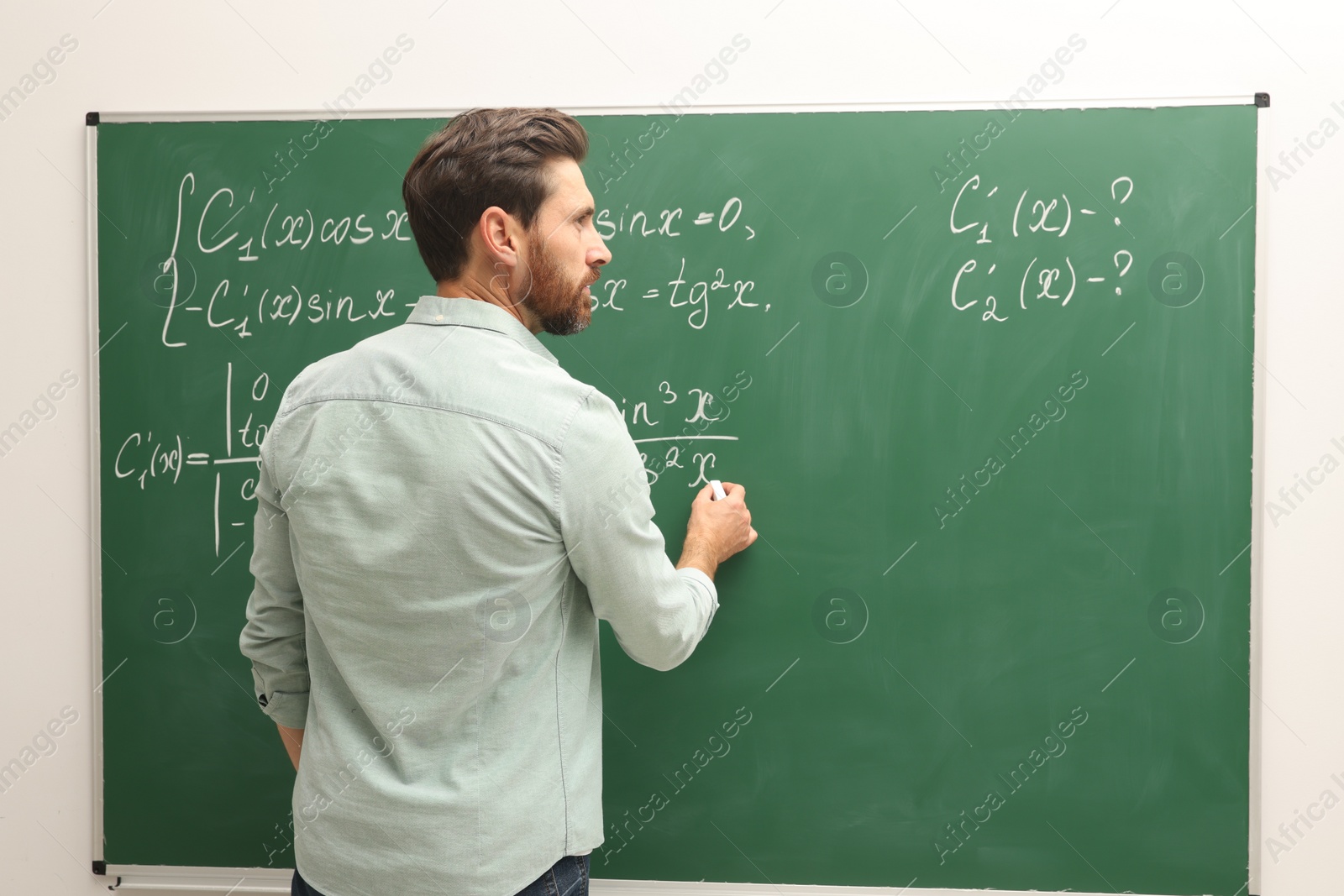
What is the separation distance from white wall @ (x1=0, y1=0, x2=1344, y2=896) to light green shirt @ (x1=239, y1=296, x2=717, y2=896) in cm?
82

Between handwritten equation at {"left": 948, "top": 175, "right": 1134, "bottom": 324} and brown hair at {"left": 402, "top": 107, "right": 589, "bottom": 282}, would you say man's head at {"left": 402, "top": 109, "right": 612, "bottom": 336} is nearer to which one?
brown hair at {"left": 402, "top": 107, "right": 589, "bottom": 282}

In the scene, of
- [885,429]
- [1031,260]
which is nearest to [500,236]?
[885,429]

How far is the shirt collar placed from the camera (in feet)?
3.51

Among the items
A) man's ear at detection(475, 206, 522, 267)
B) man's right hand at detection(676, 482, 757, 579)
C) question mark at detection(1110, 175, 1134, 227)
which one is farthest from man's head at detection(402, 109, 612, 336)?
question mark at detection(1110, 175, 1134, 227)

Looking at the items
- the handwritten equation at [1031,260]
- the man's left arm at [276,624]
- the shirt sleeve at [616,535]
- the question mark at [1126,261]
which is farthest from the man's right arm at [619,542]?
the question mark at [1126,261]

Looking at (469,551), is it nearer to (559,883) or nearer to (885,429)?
(559,883)

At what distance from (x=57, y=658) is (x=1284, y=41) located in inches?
105

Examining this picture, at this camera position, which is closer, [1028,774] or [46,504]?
[1028,774]

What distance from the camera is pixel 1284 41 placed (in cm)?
157

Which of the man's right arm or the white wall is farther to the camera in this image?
the white wall

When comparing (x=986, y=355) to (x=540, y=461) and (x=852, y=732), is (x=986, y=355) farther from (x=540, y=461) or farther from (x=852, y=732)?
(x=540, y=461)

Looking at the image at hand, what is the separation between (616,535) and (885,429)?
2.45 feet

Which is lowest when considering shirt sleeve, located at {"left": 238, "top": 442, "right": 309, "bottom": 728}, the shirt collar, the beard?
shirt sleeve, located at {"left": 238, "top": 442, "right": 309, "bottom": 728}

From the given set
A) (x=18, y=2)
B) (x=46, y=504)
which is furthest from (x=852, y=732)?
(x=18, y=2)
